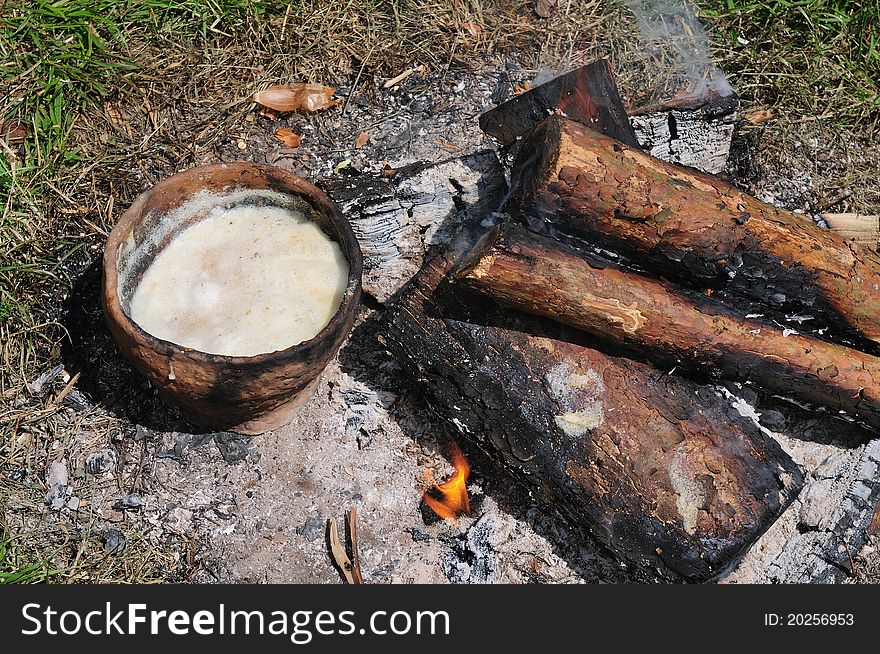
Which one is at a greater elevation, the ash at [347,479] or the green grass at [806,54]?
the green grass at [806,54]

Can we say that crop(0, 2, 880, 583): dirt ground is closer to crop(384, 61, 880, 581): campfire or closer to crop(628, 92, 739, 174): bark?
crop(384, 61, 880, 581): campfire

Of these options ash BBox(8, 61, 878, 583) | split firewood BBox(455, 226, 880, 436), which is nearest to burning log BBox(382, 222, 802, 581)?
split firewood BBox(455, 226, 880, 436)

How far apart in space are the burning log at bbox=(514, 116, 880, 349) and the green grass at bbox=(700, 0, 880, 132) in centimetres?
134

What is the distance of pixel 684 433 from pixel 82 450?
229 centimetres

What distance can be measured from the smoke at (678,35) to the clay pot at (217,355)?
79.1 inches

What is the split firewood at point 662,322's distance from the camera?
2.60 metres

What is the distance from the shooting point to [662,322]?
271 cm

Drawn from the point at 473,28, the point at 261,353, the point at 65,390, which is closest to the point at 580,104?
the point at 473,28

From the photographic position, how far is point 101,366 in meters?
3.27

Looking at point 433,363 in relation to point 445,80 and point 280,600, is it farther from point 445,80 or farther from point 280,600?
point 445,80

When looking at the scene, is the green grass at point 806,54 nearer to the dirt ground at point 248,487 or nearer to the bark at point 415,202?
the bark at point 415,202

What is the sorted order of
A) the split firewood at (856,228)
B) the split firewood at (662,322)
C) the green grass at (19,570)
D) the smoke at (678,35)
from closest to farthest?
the split firewood at (662,322) < the green grass at (19,570) < the split firewood at (856,228) < the smoke at (678,35)

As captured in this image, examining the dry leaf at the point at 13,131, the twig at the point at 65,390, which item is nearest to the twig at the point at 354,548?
the twig at the point at 65,390

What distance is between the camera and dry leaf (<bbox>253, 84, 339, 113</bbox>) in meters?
3.66
